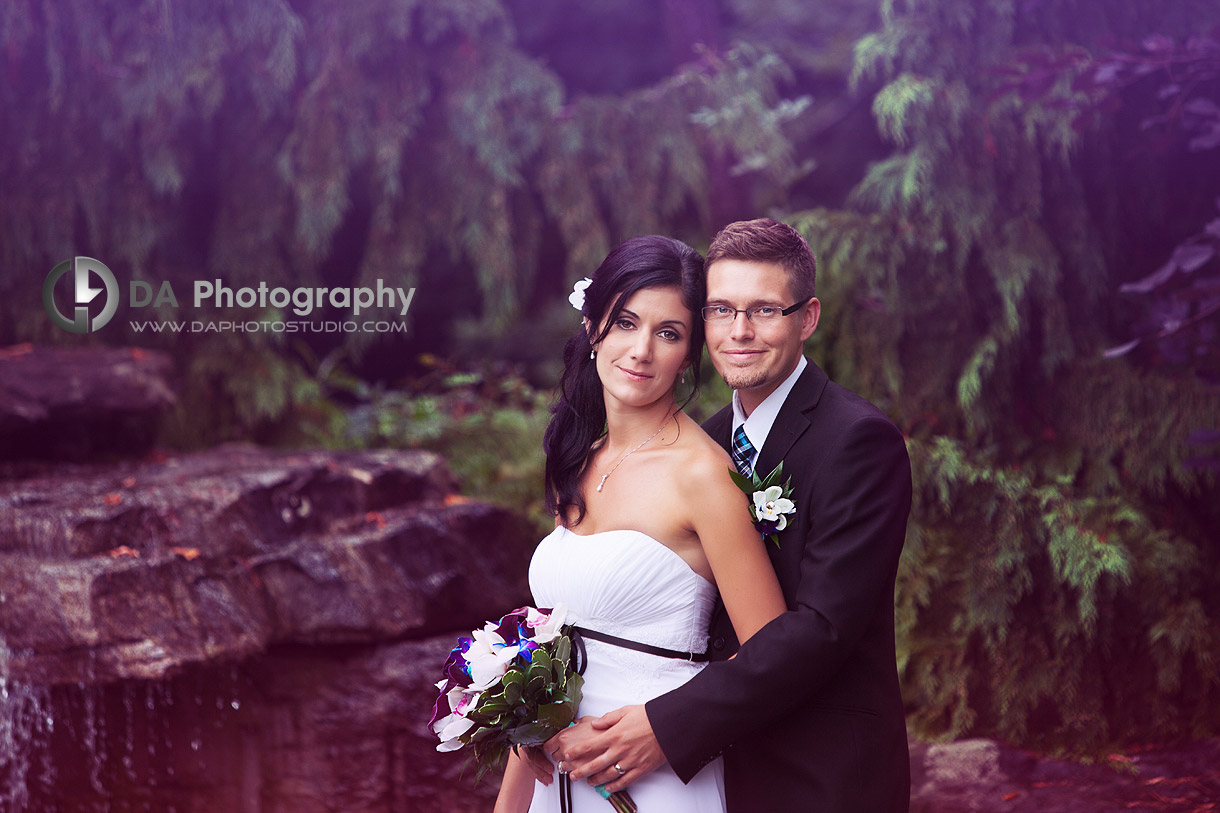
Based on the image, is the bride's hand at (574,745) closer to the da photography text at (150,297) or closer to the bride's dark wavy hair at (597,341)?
the bride's dark wavy hair at (597,341)

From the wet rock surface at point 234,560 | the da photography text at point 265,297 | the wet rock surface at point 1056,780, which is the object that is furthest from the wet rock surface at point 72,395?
the wet rock surface at point 1056,780

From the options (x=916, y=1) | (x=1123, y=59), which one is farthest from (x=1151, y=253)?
(x=916, y=1)

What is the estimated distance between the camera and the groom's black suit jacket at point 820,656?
5.35 feet

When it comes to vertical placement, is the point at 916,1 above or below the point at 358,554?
above

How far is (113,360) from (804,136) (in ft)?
15.0

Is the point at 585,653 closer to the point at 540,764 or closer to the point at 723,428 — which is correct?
the point at 540,764

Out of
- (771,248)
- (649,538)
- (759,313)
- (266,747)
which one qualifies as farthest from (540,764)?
(266,747)

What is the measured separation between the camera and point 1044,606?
3.66 m

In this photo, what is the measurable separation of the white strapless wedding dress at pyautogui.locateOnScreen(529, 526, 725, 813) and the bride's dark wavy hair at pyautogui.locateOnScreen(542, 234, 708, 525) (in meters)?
0.17

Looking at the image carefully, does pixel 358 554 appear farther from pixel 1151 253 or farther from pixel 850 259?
pixel 1151 253

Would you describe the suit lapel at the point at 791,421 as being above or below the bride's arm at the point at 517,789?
above

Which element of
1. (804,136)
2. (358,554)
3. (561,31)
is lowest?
(358,554)

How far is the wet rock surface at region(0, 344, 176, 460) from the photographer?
4504 mm

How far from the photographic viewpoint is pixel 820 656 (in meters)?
1.63
